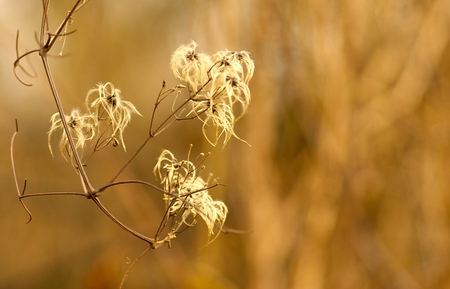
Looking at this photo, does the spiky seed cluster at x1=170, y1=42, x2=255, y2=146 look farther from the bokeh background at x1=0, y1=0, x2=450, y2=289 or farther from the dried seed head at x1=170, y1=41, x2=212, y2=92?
the bokeh background at x1=0, y1=0, x2=450, y2=289

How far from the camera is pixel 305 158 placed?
2.77ft

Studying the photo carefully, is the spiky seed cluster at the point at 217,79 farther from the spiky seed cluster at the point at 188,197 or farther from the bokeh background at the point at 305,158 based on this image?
the bokeh background at the point at 305,158

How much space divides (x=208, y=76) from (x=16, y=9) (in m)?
0.78

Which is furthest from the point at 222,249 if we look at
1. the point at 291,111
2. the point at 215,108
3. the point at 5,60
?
the point at 215,108

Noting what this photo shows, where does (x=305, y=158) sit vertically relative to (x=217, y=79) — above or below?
below

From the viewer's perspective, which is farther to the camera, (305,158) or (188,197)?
(305,158)

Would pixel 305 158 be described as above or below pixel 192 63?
below

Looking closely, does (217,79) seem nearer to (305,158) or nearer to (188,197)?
(188,197)

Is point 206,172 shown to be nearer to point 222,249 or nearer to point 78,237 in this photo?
point 222,249

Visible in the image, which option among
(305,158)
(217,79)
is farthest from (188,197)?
(305,158)

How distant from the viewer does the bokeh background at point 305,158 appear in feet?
2.56

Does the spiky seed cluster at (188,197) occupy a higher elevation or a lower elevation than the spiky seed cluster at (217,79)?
lower

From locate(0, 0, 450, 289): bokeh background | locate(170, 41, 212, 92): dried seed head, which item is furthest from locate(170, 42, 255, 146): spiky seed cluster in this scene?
locate(0, 0, 450, 289): bokeh background

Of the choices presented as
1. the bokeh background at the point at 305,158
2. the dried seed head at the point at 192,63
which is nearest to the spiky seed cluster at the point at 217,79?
the dried seed head at the point at 192,63
